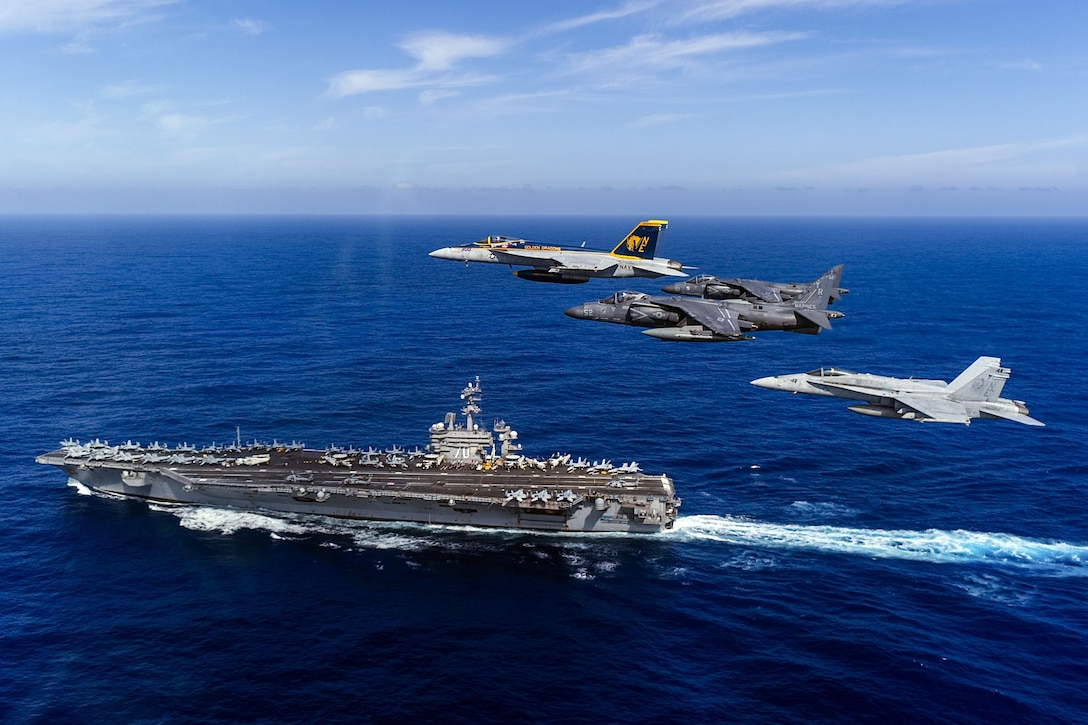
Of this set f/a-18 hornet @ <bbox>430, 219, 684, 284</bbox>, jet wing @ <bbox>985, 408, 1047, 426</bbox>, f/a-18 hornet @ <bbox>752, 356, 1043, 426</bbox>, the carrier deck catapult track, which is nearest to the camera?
jet wing @ <bbox>985, 408, 1047, 426</bbox>

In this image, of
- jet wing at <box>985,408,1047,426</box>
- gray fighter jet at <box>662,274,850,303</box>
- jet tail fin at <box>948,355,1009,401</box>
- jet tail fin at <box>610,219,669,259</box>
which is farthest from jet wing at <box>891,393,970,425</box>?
jet tail fin at <box>610,219,669,259</box>

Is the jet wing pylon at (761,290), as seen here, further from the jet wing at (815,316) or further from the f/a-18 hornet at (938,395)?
the f/a-18 hornet at (938,395)

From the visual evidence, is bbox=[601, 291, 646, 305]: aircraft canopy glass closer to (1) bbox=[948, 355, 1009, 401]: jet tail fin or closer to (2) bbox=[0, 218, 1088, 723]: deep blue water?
(2) bbox=[0, 218, 1088, 723]: deep blue water

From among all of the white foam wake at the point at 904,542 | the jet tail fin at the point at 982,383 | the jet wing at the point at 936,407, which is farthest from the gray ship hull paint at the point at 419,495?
the jet tail fin at the point at 982,383

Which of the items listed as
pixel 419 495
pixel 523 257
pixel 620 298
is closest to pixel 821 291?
pixel 620 298

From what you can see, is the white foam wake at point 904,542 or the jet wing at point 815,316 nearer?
the white foam wake at point 904,542

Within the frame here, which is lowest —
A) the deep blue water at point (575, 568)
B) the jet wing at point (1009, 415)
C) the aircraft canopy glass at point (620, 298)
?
the deep blue water at point (575, 568)
